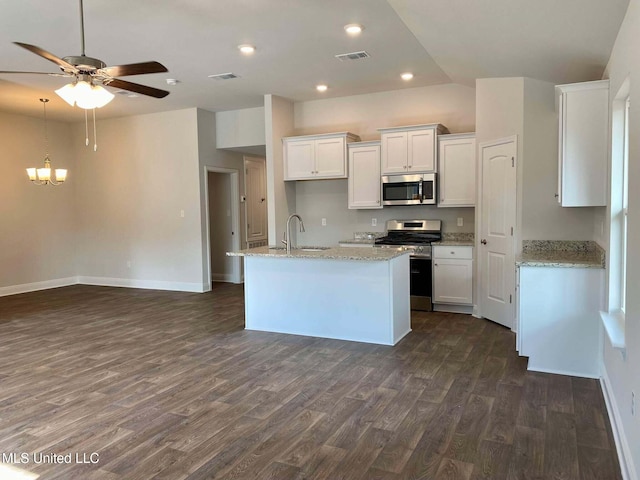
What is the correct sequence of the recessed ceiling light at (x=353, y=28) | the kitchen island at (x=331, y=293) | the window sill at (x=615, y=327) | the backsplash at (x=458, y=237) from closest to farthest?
1. the window sill at (x=615, y=327)
2. the recessed ceiling light at (x=353, y=28)
3. the kitchen island at (x=331, y=293)
4. the backsplash at (x=458, y=237)

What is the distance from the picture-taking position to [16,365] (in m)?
4.04

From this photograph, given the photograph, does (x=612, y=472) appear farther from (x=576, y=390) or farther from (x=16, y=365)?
(x=16, y=365)

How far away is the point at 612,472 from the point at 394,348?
2.18 meters

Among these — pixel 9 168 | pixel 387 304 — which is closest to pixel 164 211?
pixel 9 168

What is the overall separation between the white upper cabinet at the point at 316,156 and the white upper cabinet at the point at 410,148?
0.60 m

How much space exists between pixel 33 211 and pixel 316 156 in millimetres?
5095

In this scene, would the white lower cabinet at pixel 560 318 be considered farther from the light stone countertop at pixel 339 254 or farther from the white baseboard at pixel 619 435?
the light stone countertop at pixel 339 254

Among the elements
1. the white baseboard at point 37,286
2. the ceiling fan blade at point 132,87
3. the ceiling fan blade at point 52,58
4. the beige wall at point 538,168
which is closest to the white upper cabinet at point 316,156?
the beige wall at point 538,168

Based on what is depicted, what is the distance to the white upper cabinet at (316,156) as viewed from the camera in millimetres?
6488

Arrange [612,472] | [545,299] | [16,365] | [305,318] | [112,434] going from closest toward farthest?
[612,472] → [112,434] → [545,299] → [16,365] → [305,318]

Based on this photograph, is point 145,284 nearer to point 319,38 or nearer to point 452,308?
point 452,308

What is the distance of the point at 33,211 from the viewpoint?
7.97 metres

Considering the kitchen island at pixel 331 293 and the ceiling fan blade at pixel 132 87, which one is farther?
the kitchen island at pixel 331 293

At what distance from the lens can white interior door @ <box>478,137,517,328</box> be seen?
4848 mm
